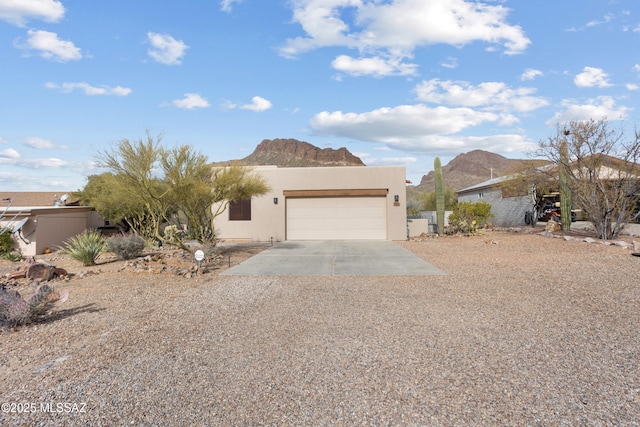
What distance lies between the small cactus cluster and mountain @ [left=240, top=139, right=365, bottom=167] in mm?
55887

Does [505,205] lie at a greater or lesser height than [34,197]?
lesser

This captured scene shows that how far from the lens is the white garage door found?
18984mm

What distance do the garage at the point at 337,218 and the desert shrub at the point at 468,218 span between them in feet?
13.4

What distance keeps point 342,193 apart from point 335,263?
26.1 feet

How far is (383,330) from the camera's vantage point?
5.24 metres

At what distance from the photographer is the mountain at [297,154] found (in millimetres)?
65625

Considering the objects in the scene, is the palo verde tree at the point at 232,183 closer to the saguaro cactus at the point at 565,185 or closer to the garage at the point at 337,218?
the garage at the point at 337,218

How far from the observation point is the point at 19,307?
5520 millimetres

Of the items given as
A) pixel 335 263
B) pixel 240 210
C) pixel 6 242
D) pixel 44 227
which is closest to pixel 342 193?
pixel 240 210

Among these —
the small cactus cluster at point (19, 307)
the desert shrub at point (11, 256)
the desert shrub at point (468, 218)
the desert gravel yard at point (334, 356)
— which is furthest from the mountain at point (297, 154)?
the small cactus cluster at point (19, 307)

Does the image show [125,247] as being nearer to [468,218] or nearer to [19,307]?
[19,307]

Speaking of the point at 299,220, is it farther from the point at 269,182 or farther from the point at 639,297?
the point at 639,297

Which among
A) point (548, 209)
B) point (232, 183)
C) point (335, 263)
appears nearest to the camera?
point (335, 263)

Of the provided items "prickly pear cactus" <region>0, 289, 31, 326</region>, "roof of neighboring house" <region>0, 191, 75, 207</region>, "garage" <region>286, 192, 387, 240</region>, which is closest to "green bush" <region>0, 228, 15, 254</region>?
"garage" <region>286, 192, 387, 240</region>
